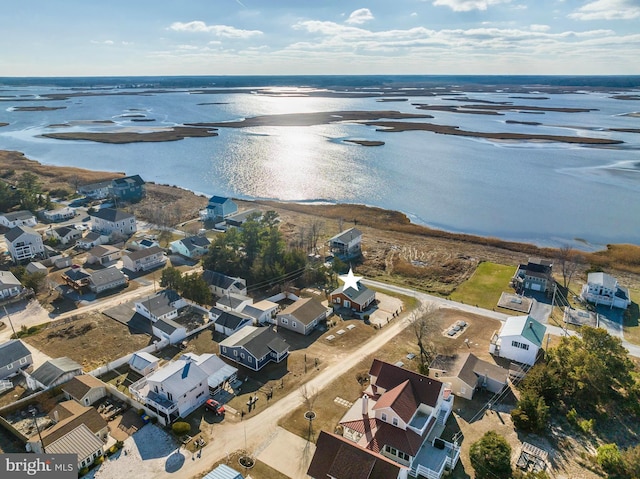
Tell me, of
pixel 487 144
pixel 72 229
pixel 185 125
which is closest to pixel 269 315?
pixel 72 229

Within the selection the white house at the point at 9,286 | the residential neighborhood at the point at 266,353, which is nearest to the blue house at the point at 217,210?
the residential neighborhood at the point at 266,353

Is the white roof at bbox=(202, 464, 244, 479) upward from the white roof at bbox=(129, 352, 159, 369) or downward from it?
upward

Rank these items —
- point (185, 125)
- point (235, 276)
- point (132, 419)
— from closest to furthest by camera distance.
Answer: point (132, 419) → point (235, 276) → point (185, 125)

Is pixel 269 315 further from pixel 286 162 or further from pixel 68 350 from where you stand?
pixel 286 162

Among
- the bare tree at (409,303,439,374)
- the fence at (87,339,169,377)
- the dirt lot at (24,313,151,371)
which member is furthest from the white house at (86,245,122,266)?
the bare tree at (409,303,439,374)

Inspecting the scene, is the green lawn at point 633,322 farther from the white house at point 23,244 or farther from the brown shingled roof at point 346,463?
the white house at point 23,244

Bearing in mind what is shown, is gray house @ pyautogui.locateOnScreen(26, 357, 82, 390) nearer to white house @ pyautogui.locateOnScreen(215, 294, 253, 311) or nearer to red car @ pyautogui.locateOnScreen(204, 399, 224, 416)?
red car @ pyautogui.locateOnScreen(204, 399, 224, 416)
